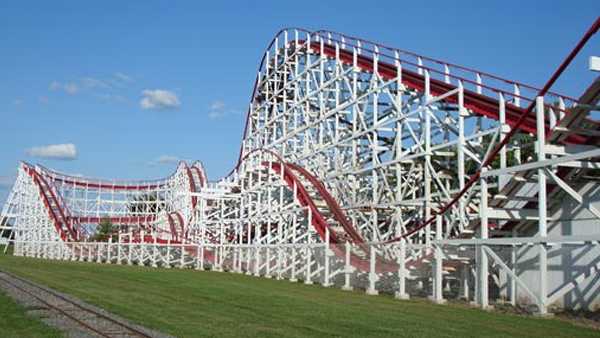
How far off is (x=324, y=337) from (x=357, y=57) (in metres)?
17.0

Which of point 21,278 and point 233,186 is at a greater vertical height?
point 233,186

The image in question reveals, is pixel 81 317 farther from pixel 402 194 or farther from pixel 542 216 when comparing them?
pixel 402 194

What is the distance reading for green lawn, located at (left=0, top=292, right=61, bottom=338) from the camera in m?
8.69

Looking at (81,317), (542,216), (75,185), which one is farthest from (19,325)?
(75,185)

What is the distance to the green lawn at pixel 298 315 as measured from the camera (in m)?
9.57

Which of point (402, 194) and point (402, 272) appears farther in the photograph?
point (402, 194)

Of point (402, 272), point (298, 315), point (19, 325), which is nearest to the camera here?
point (19, 325)

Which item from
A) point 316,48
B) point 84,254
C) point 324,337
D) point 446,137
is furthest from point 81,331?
point 84,254

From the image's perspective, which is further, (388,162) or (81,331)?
(388,162)

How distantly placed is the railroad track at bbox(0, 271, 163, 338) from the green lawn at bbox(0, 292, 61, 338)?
269 mm

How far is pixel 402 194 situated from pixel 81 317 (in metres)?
12.7

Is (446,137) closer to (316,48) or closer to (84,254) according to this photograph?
(316,48)

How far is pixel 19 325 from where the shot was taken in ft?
31.0

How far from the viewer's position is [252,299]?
564 inches
